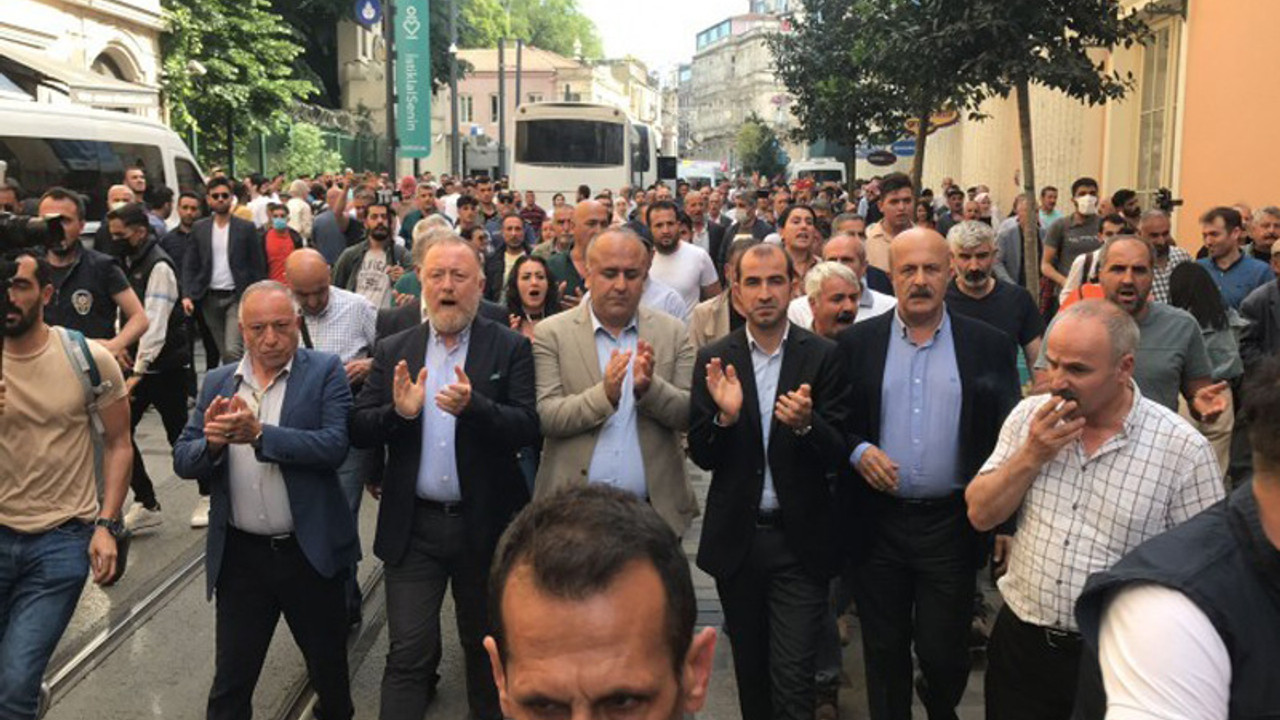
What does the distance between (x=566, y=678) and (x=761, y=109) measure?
14116 centimetres

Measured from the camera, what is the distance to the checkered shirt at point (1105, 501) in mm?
3379

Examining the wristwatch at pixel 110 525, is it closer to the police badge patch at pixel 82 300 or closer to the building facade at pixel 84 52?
the police badge patch at pixel 82 300

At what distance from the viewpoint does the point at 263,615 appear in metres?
4.48

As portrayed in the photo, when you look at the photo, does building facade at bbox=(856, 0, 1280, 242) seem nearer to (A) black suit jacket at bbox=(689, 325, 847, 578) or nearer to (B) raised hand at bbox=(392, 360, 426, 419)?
(A) black suit jacket at bbox=(689, 325, 847, 578)

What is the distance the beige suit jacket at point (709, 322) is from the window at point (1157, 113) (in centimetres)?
1104

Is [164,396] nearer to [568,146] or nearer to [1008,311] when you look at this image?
[1008,311]

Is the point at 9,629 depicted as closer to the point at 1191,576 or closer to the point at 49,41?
the point at 1191,576

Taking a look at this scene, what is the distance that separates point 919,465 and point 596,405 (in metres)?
1.19

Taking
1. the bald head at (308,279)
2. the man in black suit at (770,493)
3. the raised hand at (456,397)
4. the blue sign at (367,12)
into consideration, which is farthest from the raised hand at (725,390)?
the blue sign at (367,12)

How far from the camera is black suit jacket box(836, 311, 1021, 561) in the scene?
4.43 meters

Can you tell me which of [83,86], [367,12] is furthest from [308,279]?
[367,12]

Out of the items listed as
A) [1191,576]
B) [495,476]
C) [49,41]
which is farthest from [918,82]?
[49,41]

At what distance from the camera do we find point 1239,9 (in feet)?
43.8

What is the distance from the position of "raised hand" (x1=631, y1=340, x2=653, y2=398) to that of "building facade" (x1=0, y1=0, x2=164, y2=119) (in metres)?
11.4
